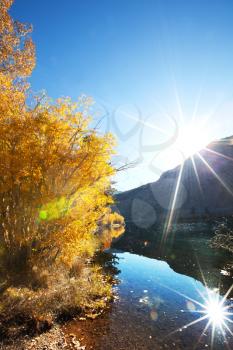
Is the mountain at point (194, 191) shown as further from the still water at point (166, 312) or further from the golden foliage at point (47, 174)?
the golden foliage at point (47, 174)

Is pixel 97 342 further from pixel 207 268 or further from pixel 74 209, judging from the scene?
pixel 207 268

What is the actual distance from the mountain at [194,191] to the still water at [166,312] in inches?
2666

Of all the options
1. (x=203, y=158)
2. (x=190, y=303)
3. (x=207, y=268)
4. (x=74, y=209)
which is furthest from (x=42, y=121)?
(x=203, y=158)

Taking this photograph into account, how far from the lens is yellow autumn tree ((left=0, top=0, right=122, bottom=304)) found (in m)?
11.3

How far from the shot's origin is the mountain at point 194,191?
9844 cm

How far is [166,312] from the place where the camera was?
43.7ft

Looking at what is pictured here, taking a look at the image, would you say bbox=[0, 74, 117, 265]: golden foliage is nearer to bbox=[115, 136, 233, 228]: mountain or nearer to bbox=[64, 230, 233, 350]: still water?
bbox=[64, 230, 233, 350]: still water

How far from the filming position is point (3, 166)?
11.1 m

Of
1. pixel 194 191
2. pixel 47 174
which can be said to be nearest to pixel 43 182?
pixel 47 174

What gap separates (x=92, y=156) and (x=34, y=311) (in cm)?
675

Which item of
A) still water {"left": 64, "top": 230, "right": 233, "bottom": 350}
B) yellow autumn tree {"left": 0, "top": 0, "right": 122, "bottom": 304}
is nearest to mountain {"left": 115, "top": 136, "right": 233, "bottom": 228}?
still water {"left": 64, "top": 230, "right": 233, "bottom": 350}

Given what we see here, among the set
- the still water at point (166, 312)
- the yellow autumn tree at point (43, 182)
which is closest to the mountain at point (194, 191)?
the still water at point (166, 312)

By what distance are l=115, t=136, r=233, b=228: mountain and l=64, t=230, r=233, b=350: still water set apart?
67.7 m

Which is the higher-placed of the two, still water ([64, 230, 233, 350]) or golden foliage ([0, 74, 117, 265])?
golden foliage ([0, 74, 117, 265])
